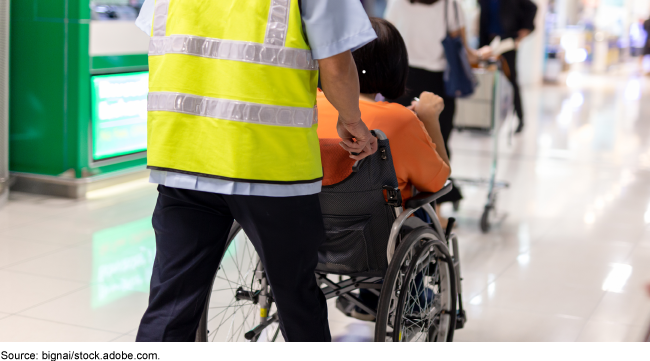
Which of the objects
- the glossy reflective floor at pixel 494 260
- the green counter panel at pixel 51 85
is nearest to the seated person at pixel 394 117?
the glossy reflective floor at pixel 494 260

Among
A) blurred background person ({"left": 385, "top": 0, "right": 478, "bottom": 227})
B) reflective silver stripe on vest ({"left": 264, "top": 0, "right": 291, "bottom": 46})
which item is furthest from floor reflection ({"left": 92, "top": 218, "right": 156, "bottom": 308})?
reflective silver stripe on vest ({"left": 264, "top": 0, "right": 291, "bottom": 46})

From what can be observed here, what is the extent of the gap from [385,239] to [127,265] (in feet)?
5.58

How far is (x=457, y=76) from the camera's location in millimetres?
3756

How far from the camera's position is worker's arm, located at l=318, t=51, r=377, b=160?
1.49 metres

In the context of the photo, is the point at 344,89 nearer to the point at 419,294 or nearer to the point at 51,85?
the point at 419,294

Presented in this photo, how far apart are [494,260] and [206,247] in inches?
91.5

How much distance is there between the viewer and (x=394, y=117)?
2.05 m

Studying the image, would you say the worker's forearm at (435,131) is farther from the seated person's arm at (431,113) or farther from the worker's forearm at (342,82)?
the worker's forearm at (342,82)

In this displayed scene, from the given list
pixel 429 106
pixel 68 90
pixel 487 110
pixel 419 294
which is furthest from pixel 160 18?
pixel 68 90

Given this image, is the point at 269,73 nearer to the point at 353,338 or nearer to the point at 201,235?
the point at 201,235

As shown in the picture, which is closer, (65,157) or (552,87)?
(65,157)

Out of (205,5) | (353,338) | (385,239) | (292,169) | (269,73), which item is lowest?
(353,338)
